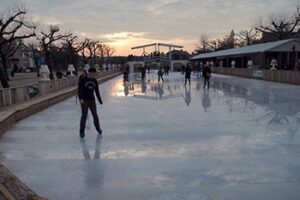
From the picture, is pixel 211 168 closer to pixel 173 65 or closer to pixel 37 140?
pixel 37 140

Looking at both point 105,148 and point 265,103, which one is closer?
point 105,148

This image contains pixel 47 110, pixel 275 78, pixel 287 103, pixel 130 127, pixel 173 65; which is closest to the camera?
pixel 130 127

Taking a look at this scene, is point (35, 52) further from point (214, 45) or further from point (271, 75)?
point (214, 45)

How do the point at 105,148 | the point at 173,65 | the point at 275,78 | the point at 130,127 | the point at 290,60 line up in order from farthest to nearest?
the point at 173,65 → the point at 290,60 → the point at 275,78 → the point at 130,127 → the point at 105,148

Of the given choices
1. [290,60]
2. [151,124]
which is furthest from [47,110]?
[290,60]

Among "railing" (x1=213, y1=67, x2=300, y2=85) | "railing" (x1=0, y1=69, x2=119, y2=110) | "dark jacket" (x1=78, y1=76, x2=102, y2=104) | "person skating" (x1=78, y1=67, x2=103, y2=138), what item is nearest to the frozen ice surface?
"person skating" (x1=78, y1=67, x2=103, y2=138)

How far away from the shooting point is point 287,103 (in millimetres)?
16062

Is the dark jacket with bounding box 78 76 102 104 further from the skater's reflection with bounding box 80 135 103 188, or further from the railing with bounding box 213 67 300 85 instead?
the railing with bounding box 213 67 300 85

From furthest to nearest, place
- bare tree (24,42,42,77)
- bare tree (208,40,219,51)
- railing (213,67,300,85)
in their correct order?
bare tree (208,40,219,51)
bare tree (24,42,42,77)
railing (213,67,300,85)

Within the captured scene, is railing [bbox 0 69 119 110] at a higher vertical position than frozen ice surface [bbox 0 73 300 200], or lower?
higher

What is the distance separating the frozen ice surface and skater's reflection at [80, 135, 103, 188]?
1cm

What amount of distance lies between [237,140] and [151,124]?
10.0 ft

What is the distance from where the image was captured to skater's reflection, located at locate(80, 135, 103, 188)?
19.2 ft

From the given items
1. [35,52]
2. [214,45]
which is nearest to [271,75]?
[35,52]
